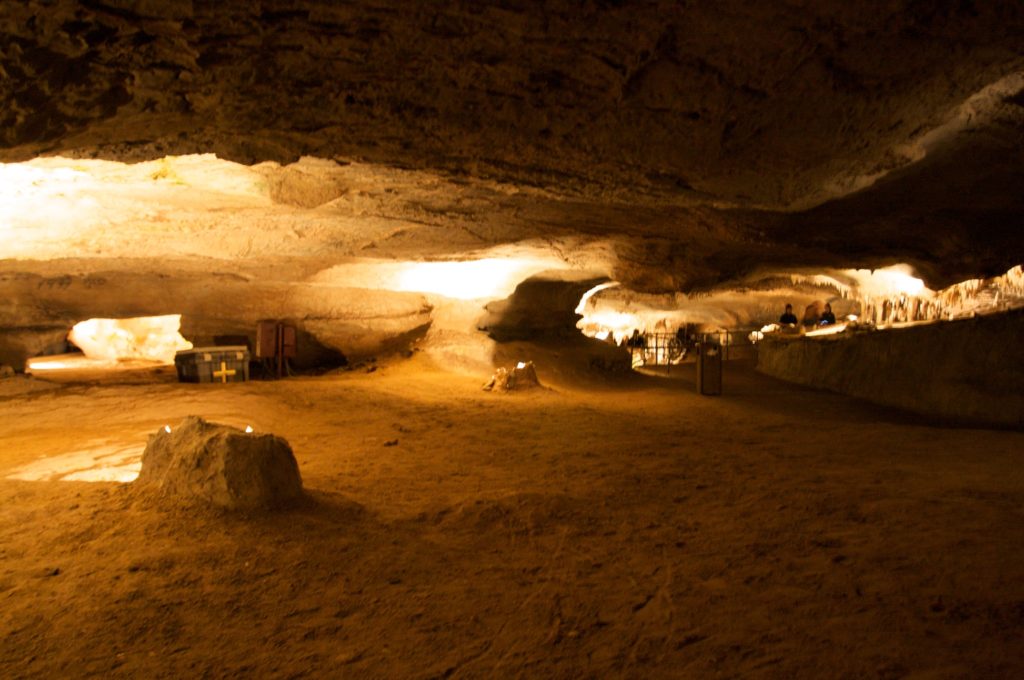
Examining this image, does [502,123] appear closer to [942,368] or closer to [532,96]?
[532,96]

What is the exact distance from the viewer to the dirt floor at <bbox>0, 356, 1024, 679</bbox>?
2.41m

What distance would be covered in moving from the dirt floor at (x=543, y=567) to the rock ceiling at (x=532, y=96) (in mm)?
2523

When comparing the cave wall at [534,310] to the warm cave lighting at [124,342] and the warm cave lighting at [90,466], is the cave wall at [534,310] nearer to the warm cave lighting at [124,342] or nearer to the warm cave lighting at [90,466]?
the warm cave lighting at [90,466]

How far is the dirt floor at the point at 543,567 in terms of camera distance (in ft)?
Answer: 7.91

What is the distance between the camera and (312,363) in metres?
15.0

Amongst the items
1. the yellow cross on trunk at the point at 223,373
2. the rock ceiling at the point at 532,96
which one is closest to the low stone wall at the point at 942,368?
the rock ceiling at the point at 532,96

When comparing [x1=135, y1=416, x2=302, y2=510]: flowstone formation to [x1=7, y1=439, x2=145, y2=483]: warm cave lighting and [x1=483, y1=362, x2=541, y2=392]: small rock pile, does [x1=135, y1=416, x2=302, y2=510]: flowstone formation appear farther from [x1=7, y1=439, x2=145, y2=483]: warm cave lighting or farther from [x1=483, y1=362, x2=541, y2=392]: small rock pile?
[x1=483, y1=362, x2=541, y2=392]: small rock pile

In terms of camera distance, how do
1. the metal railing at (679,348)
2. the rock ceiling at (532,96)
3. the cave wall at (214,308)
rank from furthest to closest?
the metal railing at (679,348)
the cave wall at (214,308)
the rock ceiling at (532,96)

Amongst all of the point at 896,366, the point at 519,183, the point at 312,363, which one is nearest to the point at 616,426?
the point at 519,183

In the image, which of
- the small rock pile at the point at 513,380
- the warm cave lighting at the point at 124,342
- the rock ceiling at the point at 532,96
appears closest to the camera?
the rock ceiling at the point at 532,96

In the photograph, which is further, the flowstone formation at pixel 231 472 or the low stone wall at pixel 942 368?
the low stone wall at pixel 942 368

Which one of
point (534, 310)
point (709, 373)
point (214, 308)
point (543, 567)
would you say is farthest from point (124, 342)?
point (543, 567)

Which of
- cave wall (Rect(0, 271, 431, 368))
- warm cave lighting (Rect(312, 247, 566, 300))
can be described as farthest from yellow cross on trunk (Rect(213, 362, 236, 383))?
warm cave lighting (Rect(312, 247, 566, 300))

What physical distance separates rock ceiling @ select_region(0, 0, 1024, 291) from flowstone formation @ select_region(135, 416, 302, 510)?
2052 mm
